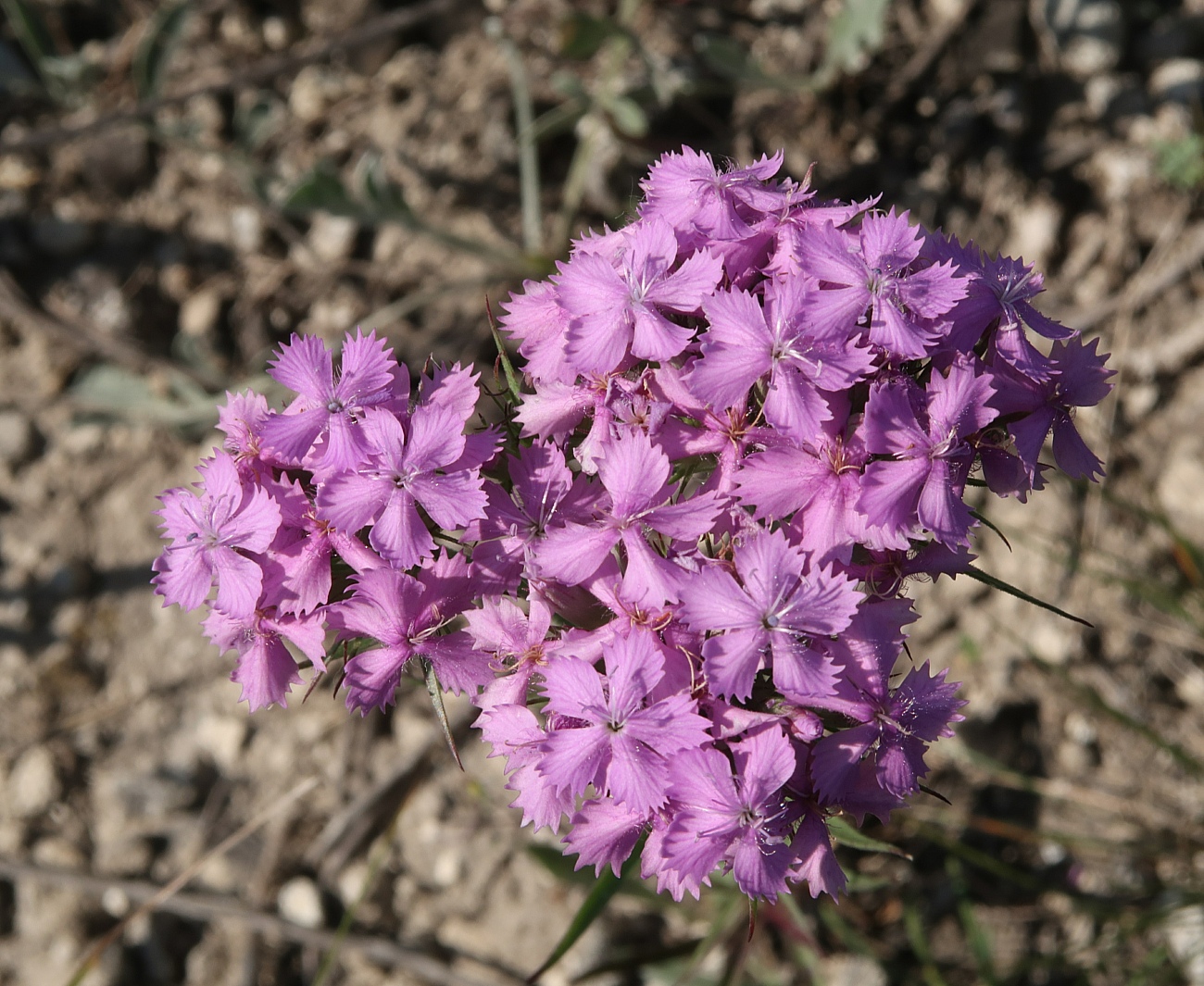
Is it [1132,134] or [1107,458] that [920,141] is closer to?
[1132,134]

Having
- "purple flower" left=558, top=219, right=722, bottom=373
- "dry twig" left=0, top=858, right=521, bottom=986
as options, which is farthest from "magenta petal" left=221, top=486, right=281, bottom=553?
"dry twig" left=0, top=858, right=521, bottom=986

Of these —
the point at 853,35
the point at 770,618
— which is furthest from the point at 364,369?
the point at 853,35

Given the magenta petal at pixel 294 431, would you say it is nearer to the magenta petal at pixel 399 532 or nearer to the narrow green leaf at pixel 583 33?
the magenta petal at pixel 399 532

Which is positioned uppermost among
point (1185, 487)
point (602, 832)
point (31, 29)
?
point (31, 29)

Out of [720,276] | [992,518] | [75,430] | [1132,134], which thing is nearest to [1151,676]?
[992,518]

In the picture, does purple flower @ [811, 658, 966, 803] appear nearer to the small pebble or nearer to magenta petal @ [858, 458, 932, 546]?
magenta petal @ [858, 458, 932, 546]

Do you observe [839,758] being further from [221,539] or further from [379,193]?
[379,193]
